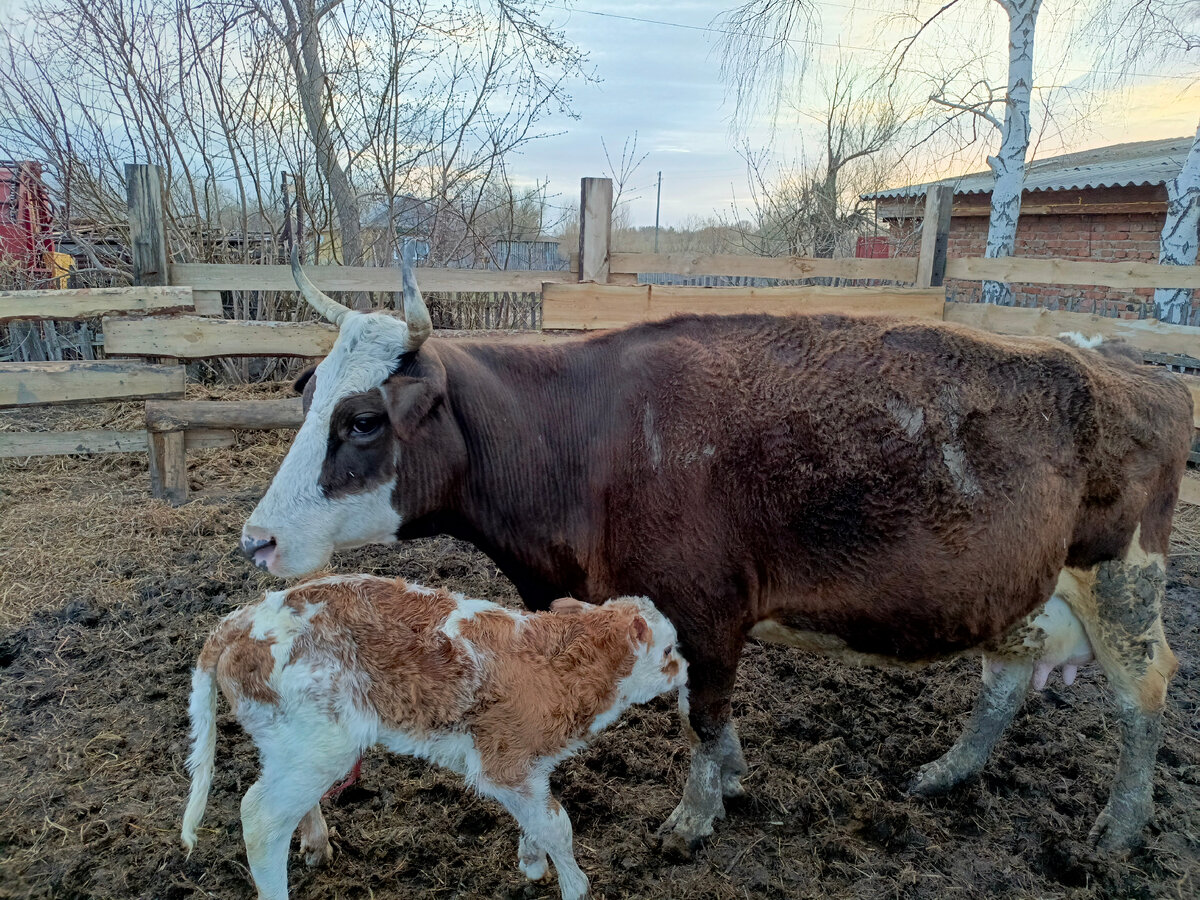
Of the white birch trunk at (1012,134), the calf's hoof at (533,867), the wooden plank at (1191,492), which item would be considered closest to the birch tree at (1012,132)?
the white birch trunk at (1012,134)

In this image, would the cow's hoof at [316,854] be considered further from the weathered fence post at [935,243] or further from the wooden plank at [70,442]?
the weathered fence post at [935,243]

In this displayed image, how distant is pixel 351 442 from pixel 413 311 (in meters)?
0.57

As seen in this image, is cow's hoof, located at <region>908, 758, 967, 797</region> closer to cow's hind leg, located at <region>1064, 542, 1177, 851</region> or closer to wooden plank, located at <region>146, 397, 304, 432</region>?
cow's hind leg, located at <region>1064, 542, 1177, 851</region>

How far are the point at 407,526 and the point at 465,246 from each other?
31.1 ft

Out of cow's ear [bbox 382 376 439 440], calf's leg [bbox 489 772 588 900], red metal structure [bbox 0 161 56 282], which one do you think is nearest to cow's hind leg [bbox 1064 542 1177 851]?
calf's leg [bbox 489 772 588 900]

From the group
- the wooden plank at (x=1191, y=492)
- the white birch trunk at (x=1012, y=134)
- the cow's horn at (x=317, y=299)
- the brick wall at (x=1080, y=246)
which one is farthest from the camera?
the brick wall at (x=1080, y=246)

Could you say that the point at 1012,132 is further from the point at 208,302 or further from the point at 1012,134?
the point at 208,302

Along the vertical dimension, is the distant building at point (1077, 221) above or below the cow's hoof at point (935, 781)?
above

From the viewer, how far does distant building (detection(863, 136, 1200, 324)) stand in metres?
14.1

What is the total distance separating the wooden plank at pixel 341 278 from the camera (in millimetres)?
6586

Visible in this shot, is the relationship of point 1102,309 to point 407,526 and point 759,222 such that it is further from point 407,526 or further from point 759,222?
point 407,526

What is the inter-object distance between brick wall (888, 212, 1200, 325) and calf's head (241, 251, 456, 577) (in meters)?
13.0

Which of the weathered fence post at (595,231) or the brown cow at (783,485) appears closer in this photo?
the brown cow at (783,485)

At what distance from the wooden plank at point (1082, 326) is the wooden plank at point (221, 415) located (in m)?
5.96
